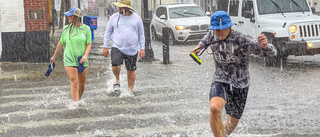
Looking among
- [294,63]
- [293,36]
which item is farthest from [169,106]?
[294,63]

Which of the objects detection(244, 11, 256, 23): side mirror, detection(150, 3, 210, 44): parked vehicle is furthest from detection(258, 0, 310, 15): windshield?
detection(150, 3, 210, 44): parked vehicle

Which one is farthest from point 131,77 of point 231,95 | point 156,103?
point 231,95

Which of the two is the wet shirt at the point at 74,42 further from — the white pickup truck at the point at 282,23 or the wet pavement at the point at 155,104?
the white pickup truck at the point at 282,23

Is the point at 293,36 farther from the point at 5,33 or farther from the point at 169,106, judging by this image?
the point at 5,33

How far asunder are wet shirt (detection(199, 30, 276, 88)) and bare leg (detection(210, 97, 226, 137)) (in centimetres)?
25

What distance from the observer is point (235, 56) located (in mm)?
4980

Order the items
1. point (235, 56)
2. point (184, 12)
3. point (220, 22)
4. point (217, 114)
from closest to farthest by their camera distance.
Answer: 1. point (217, 114)
2. point (220, 22)
3. point (235, 56)
4. point (184, 12)

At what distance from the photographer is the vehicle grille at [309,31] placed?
12.0 meters

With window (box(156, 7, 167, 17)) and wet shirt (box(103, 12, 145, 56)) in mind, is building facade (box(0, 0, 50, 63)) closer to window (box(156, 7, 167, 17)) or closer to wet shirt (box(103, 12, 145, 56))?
wet shirt (box(103, 12, 145, 56))

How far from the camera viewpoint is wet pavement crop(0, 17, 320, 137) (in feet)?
20.8

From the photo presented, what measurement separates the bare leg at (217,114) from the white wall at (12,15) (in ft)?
34.1

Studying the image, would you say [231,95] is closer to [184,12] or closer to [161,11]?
[184,12]

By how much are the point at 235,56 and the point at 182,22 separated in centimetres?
1502

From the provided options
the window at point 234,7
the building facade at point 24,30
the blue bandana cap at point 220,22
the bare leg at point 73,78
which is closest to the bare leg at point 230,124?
the blue bandana cap at point 220,22
